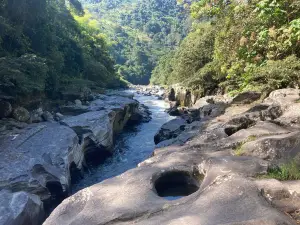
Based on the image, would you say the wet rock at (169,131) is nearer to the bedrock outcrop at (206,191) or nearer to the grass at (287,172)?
the bedrock outcrop at (206,191)

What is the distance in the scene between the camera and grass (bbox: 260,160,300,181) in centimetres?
541

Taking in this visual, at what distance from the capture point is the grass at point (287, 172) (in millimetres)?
5406

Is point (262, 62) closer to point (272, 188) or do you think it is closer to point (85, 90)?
point (272, 188)

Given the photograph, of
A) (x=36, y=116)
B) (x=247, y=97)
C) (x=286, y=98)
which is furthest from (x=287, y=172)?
(x=36, y=116)

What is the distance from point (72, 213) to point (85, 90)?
2400 cm

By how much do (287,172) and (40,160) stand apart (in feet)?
31.2

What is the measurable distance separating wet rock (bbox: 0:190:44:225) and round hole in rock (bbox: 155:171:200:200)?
4001 millimetres

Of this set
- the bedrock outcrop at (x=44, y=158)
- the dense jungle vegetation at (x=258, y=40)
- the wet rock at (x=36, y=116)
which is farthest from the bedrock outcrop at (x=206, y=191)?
the wet rock at (x=36, y=116)

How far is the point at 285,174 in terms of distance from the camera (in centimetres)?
548

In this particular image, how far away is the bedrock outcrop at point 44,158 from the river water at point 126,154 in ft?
2.38

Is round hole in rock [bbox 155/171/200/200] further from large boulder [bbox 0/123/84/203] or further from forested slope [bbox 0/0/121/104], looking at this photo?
forested slope [bbox 0/0/121/104]

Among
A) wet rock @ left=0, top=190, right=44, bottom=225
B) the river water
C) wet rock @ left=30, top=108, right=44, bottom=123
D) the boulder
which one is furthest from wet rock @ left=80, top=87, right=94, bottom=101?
the boulder

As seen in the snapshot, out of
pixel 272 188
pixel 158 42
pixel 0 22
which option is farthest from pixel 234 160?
pixel 158 42

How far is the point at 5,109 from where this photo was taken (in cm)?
1666
